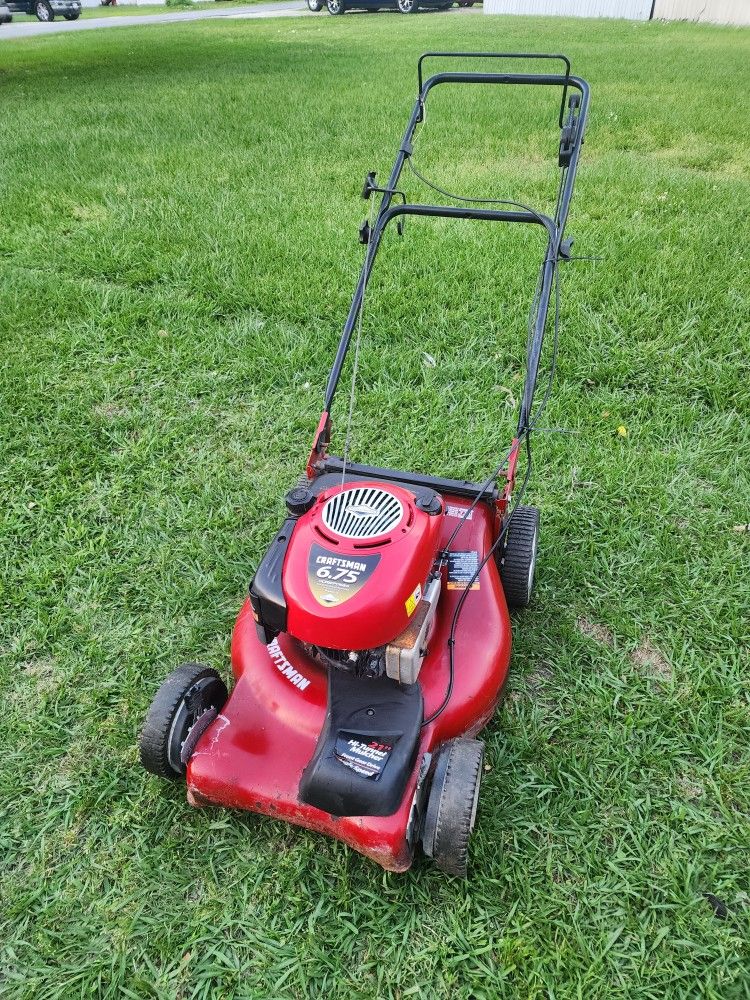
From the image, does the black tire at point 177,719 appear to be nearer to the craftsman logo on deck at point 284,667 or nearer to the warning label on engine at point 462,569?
the craftsman logo on deck at point 284,667

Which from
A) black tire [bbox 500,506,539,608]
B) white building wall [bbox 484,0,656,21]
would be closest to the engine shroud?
black tire [bbox 500,506,539,608]

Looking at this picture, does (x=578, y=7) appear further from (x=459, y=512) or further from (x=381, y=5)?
(x=459, y=512)

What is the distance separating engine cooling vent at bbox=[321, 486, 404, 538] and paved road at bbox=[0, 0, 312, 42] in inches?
630

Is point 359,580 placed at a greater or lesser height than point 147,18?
lesser

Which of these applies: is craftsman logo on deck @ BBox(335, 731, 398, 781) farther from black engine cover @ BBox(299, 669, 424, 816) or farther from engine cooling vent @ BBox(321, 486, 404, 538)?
engine cooling vent @ BBox(321, 486, 404, 538)

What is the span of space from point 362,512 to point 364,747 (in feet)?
1.76

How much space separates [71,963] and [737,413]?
120 inches

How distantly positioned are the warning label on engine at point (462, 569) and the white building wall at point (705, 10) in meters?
18.2

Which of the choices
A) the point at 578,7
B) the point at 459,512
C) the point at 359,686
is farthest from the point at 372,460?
the point at 578,7

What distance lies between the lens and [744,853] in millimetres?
1874

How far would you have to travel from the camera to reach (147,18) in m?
18.2

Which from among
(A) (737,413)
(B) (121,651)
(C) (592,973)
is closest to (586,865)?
(C) (592,973)

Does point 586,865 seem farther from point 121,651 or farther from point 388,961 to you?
point 121,651

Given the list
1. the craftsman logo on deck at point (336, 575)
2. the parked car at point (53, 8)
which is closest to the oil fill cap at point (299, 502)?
the craftsman logo on deck at point (336, 575)
